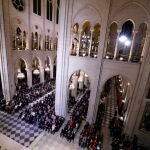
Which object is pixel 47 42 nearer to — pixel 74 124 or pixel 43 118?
pixel 43 118

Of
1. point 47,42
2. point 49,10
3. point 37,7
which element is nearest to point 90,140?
point 47,42

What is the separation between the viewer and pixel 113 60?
32.7ft

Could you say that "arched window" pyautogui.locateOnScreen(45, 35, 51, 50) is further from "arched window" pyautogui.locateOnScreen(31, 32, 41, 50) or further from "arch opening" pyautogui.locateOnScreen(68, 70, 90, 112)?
"arch opening" pyautogui.locateOnScreen(68, 70, 90, 112)

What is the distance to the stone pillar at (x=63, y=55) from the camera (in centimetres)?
1031

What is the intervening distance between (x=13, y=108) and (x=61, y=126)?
17.8ft

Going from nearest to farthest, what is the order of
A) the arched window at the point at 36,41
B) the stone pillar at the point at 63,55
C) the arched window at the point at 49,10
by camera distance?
the stone pillar at the point at 63,55, the arched window at the point at 36,41, the arched window at the point at 49,10

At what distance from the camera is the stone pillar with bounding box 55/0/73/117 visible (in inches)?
406

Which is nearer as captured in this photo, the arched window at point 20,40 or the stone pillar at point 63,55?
the stone pillar at point 63,55

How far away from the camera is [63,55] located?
36.8ft

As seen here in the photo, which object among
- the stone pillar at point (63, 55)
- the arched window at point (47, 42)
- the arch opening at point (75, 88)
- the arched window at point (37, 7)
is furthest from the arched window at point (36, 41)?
the stone pillar at point (63, 55)

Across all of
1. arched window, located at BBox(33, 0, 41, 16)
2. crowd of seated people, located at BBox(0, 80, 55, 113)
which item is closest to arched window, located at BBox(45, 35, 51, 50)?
arched window, located at BBox(33, 0, 41, 16)

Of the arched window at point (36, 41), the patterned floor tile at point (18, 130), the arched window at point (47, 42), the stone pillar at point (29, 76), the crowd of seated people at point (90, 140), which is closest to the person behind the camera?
the crowd of seated people at point (90, 140)

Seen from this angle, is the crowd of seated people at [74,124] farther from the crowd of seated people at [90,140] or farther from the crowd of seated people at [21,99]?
the crowd of seated people at [21,99]

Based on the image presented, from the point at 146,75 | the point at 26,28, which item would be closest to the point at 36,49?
the point at 26,28
